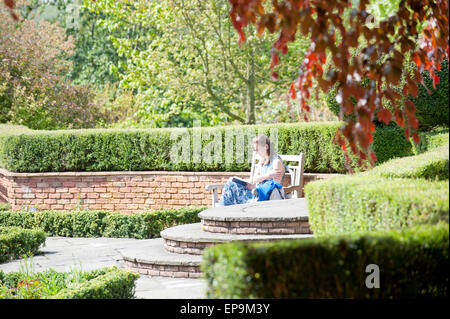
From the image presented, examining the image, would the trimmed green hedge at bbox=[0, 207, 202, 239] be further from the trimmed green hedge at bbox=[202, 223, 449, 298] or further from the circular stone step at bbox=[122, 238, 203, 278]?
the trimmed green hedge at bbox=[202, 223, 449, 298]

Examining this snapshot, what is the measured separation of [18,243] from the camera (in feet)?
27.7

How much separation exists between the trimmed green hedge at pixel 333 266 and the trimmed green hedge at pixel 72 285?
6.74ft

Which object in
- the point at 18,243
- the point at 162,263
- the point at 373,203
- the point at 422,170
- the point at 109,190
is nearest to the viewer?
the point at 373,203

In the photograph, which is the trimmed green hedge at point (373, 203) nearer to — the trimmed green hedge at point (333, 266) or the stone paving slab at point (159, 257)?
the trimmed green hedge at point (333, 266)

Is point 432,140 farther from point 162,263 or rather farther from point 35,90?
point 35,90

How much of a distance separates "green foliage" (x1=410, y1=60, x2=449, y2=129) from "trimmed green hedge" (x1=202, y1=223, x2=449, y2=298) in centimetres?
543

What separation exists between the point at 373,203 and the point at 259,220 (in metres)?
3.03

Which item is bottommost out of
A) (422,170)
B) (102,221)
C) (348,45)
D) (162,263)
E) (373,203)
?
(162,263)

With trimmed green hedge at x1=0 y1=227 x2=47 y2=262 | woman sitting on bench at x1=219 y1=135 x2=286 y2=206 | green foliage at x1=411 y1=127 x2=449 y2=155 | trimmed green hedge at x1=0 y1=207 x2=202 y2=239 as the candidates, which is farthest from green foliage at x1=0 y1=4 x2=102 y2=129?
green foliage at x1=411 y1=127 x2=449 y2=155

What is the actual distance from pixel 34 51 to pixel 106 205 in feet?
24.5

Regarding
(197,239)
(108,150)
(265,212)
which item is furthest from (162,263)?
(108,150)
